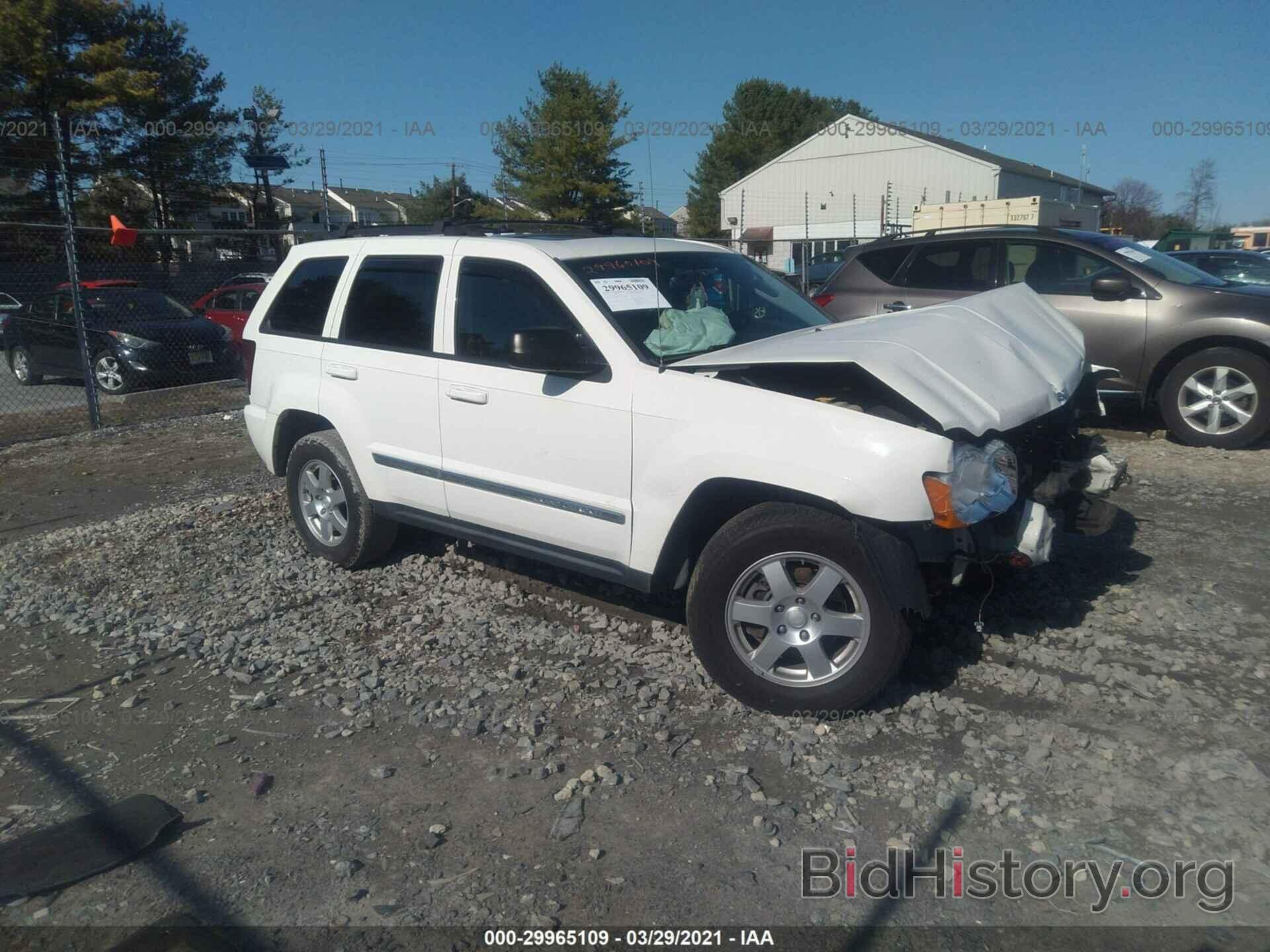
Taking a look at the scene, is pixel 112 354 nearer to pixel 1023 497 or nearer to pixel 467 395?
pixel 467 395

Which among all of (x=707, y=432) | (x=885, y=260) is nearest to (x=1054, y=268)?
(x=885, y=260)

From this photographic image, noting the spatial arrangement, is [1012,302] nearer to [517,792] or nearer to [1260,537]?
[1260,537]

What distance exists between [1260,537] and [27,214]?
3028 cm

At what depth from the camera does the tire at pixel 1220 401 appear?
7.28m

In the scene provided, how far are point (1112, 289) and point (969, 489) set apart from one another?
5.13 meters

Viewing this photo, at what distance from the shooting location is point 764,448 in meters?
3.51

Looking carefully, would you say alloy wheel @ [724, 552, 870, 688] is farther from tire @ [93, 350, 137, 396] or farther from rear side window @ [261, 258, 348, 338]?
tire @ [93, 350, 137, 396]

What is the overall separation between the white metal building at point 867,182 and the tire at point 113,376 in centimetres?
2991

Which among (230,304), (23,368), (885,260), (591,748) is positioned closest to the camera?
(591,748)

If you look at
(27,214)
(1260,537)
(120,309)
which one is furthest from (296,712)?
(27,214)

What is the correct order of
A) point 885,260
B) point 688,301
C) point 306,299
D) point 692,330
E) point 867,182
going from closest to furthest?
1. point 692,330
2. point 688,301
3. point 306,299
4. point 885,260
5. point 867,182

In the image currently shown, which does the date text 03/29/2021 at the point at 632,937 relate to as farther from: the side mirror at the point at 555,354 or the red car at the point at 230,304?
the red car at the point at 230,304

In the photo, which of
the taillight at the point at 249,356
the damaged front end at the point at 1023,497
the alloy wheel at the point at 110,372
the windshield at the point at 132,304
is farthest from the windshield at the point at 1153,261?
the alloy wheel at the point at 110,372

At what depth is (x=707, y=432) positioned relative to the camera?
368 centimetres
